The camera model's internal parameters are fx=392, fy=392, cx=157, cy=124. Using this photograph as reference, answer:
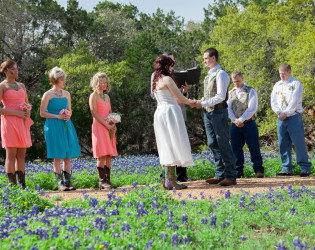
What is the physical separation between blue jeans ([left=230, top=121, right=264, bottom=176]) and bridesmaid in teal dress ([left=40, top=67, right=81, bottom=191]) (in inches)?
114

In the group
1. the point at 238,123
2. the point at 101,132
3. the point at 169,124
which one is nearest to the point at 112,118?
the point at 101,132

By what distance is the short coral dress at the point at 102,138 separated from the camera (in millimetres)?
6398

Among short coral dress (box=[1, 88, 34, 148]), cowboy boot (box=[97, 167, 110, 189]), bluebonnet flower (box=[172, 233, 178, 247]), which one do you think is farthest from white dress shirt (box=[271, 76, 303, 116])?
bluebonnet flower (box=[172, 233, 178, 247])

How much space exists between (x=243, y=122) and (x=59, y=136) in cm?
329

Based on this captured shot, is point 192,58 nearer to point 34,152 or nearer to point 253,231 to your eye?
point 34,152

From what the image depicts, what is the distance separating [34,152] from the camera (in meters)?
14.9

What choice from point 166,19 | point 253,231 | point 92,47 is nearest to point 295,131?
point 253,231

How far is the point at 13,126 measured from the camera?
5992mm

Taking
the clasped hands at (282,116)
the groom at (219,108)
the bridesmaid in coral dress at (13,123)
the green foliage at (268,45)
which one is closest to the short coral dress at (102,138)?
the bridesmaid in coral dress at (13,123)

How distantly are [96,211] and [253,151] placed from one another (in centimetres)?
412

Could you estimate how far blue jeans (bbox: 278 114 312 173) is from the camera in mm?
7207

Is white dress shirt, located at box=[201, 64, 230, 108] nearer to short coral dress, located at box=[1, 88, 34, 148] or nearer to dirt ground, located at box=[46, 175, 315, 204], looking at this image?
dirt ground, located at box=[46, 175, 315, 204]

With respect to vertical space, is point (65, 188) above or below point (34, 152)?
below

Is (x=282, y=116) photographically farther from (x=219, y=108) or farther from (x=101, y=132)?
(x=101, y=132)
